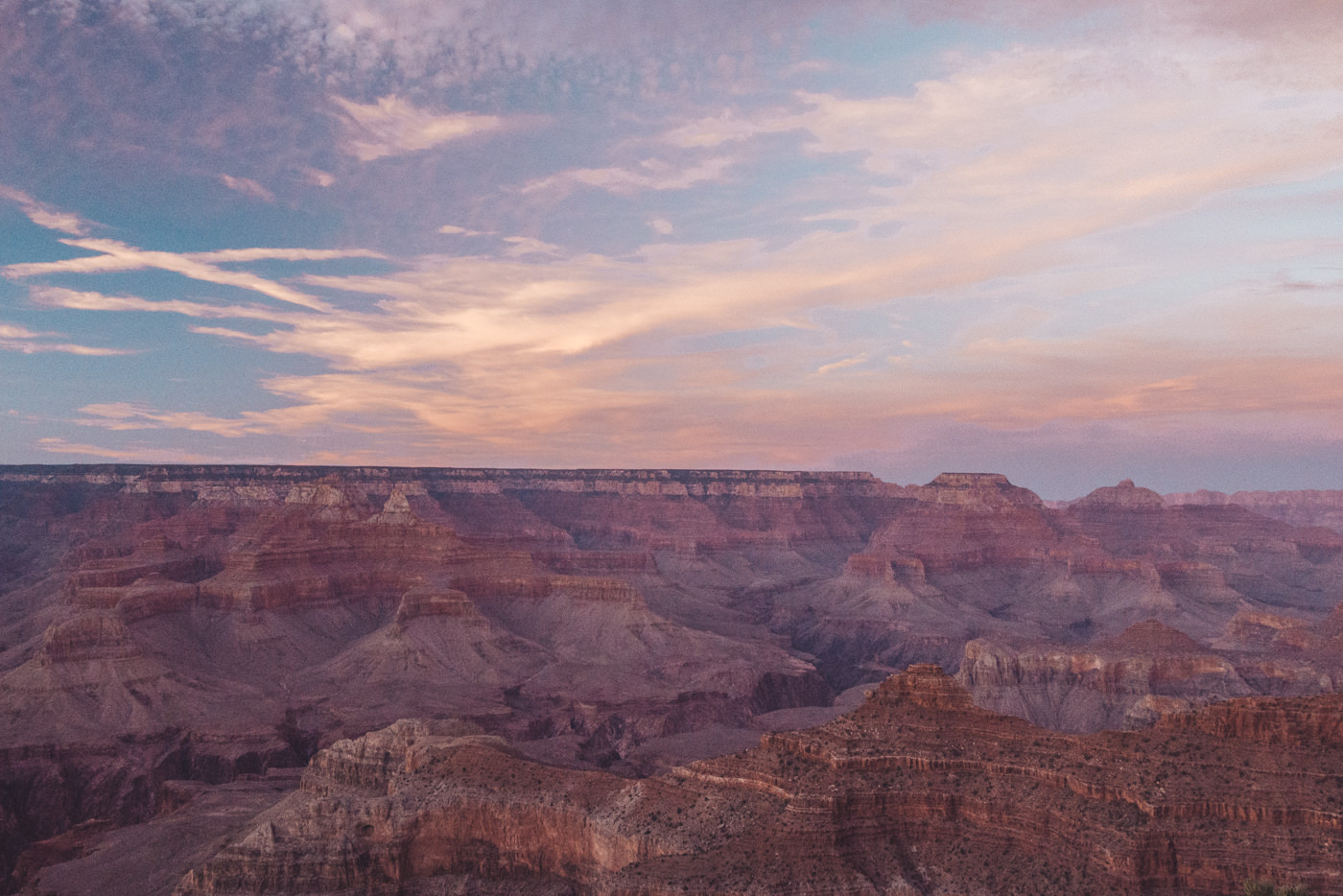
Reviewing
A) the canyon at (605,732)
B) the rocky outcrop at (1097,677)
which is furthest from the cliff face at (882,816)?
the rocky outcrop at (1097,677)

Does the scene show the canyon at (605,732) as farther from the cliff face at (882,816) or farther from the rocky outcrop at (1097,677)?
the rocky outcrop at (1097,677)

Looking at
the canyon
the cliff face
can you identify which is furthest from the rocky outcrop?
the cliff face

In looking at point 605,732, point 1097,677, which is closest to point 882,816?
point 605,732

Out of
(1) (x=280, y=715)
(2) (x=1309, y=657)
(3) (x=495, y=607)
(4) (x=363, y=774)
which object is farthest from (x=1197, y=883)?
(3) (x=495, y=607)

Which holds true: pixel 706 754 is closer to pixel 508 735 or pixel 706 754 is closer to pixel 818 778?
pixel 508 735

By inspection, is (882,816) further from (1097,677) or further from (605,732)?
(1097,677)

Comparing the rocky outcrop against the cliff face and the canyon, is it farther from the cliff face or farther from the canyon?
the cliff face
